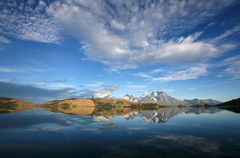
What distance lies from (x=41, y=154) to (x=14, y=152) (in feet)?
14.5

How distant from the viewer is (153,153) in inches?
1069

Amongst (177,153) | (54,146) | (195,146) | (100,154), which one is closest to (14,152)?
(54,146)

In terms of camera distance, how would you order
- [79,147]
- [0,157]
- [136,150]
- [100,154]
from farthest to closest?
[79,147]
[136,150]
[100,154]
[0,157]

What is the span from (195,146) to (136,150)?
10273mm

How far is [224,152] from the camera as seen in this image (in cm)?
2725

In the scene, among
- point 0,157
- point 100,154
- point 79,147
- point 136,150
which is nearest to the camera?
point 0,157

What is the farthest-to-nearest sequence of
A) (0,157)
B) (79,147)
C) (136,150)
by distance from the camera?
(79,147)
(136,150)
(0,157)

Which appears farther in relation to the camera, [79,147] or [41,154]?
[79,147]

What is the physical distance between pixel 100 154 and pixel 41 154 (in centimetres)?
839

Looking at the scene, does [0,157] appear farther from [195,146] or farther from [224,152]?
[224,152]

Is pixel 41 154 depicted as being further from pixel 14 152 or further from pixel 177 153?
pixel 177 153

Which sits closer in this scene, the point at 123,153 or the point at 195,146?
the point at 123,153

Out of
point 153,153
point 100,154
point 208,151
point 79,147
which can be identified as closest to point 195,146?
point 208,151

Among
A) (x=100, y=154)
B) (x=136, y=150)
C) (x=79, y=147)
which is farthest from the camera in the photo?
(x=79, y=147)
